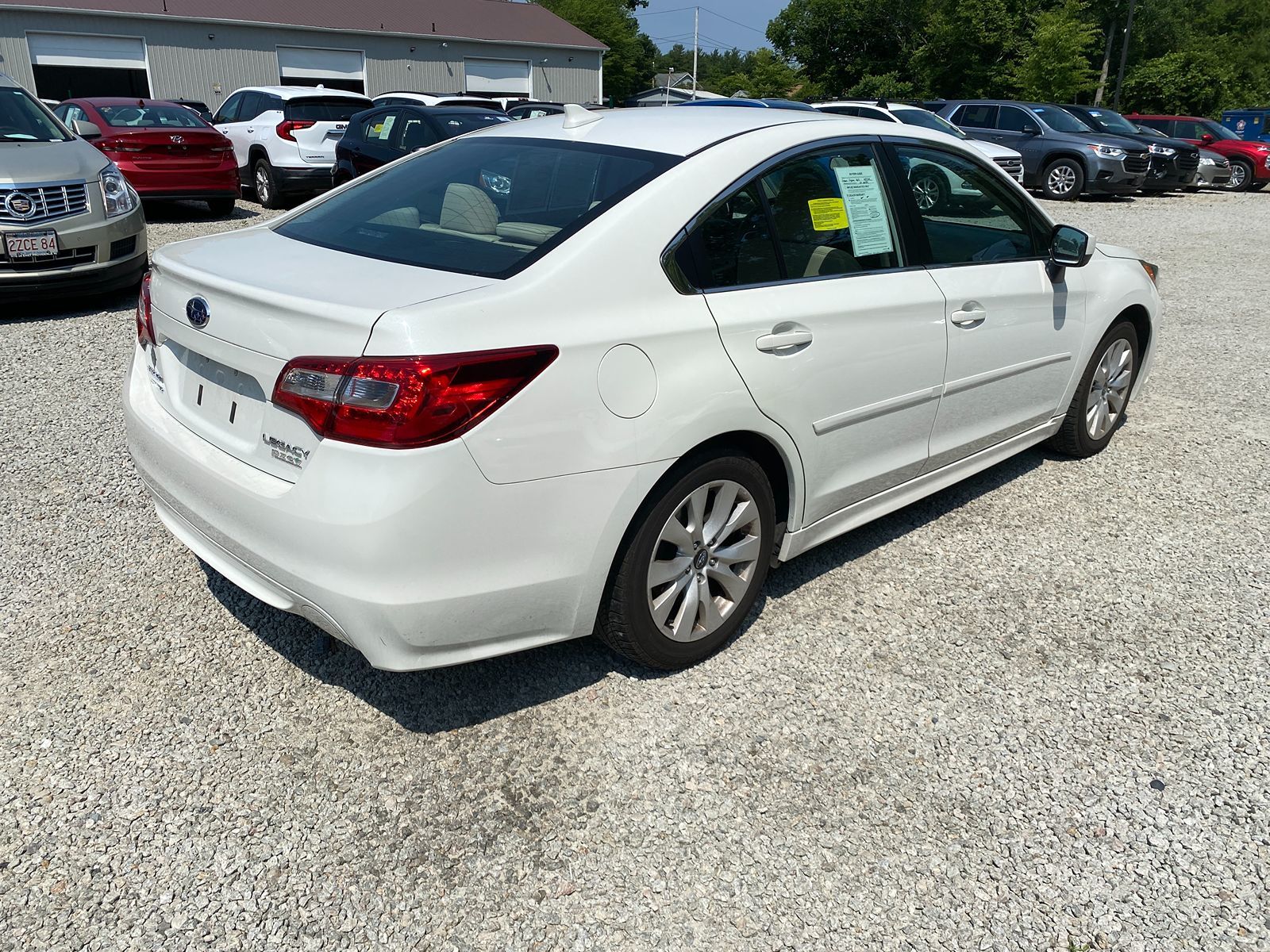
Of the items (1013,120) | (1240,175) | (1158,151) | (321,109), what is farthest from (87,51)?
(1240,175)

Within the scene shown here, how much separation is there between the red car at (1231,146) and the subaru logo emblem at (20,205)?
74.5 ft

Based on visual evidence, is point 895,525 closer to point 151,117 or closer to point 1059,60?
point 151,117

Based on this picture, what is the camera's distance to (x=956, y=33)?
42500 mm

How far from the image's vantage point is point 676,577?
3.09 meters

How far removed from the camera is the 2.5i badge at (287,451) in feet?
8.40

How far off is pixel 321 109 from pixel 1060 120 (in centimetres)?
1357

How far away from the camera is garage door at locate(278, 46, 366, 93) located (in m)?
35.2

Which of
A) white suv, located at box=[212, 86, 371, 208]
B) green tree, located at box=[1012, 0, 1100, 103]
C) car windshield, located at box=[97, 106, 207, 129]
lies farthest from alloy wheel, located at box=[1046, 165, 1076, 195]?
green tree, located at box=[1012, 0, 1100, 103]

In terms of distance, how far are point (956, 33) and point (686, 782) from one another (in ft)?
151

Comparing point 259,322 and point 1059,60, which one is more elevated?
point 1059,60

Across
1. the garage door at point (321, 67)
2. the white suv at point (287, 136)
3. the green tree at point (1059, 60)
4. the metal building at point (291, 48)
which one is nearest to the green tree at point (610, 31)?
the metal building at point (291, 48)

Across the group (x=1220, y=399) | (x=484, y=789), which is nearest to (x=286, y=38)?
(x=1220, y=399)

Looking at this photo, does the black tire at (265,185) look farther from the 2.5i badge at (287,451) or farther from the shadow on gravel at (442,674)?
the 2.5i badge at (287,451)

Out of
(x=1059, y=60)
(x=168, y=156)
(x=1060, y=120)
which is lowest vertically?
(x=168, y=156)
